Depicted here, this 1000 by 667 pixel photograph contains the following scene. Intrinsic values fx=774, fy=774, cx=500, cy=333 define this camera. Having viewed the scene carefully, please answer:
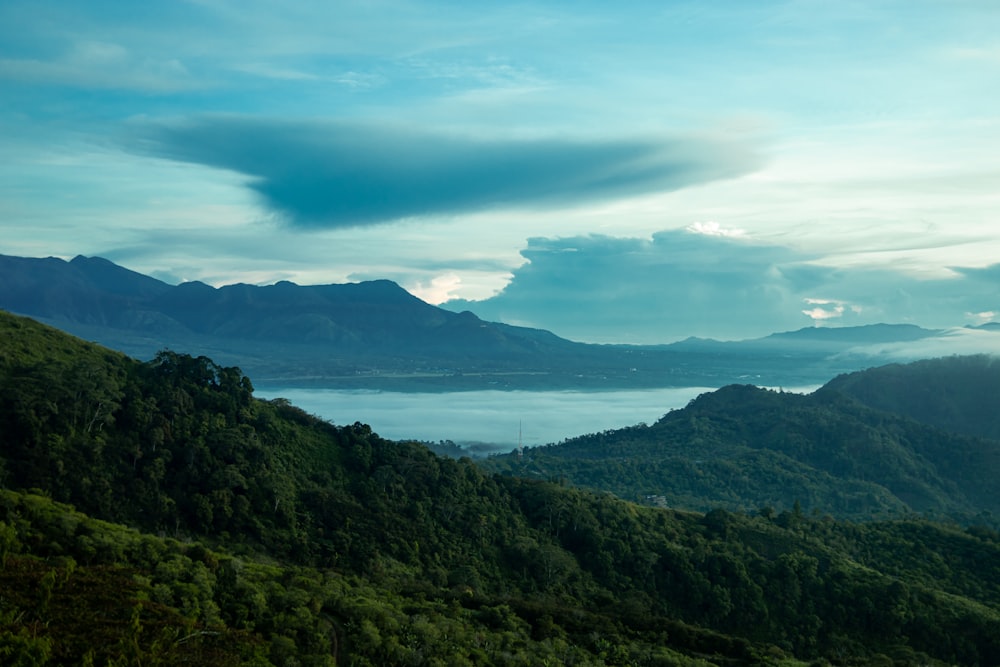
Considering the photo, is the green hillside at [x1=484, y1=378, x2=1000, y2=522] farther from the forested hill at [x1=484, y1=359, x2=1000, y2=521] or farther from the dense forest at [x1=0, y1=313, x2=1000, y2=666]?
the dense forest at [x1=0, y1=313, x2=1000, y2=666]

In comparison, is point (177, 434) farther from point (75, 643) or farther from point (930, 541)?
point (930, 541)

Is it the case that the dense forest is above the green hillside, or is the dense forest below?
above

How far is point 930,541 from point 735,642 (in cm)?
4643

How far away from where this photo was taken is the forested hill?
14775 centimetres

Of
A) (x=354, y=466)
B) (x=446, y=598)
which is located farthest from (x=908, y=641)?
(x=354, y=466)

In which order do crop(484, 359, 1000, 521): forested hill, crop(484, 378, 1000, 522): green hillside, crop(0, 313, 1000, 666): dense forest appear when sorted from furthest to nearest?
crop(484, 359, 1000, 521): forested hill, crop(484, 378, 1000, 522): green hillside, crop(0, 313, 1000, 666): dense forest

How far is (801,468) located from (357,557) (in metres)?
141

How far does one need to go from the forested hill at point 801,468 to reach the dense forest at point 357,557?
195ft

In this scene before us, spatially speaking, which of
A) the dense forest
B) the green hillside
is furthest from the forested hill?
the dense forest

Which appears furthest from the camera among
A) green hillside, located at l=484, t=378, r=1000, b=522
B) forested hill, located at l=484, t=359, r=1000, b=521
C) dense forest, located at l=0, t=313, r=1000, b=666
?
forested hill, located at l=484, t=359, r=1000, b=521

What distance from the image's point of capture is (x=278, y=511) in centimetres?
5216

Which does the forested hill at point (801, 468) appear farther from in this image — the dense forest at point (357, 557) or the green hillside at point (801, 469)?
the dense forest at point (357, 557)

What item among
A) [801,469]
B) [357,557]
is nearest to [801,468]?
[801,469]

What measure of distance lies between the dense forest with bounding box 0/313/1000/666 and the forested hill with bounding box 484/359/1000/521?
59415 mm
